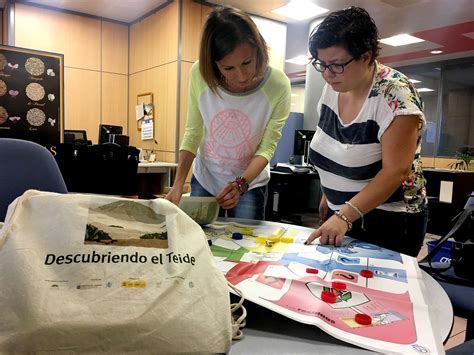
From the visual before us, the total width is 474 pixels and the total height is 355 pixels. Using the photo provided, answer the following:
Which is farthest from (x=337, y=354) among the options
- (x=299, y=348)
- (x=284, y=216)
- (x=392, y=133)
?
(x=284, y=216)

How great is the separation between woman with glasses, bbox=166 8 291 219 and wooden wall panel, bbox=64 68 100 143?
4.13 metres

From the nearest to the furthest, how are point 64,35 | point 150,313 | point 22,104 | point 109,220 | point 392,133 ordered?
point 150,313 < point 109,220 < point 392,133 < point 22,104 < point 64,35

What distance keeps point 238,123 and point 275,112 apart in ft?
0.47

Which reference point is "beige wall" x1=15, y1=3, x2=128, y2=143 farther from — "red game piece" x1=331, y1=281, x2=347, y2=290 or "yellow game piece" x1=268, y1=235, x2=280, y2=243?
"red game piece" x1=331, y1=281, x2=347, y2=290

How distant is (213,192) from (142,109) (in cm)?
393

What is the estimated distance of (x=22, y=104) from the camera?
246 cm

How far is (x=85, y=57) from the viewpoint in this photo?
5125 mm

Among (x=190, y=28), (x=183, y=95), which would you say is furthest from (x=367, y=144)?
(x=190, y=28)

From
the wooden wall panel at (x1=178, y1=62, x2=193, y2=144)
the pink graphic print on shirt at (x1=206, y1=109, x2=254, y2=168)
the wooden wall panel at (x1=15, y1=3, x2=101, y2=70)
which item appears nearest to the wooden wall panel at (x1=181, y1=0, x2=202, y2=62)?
the wooden wall panel at (x1=178, y1=62, x2=193, y2=144)

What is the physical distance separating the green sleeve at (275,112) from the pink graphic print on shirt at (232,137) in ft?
0.18

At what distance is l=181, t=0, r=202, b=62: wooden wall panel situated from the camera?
4491mm

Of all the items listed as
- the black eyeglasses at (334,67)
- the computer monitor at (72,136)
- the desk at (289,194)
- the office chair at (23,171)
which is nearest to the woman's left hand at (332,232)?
the black eyeglasses at (334,67)

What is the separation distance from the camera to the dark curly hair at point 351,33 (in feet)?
3.39

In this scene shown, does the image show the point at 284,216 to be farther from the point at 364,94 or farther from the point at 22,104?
the point at 364,94
